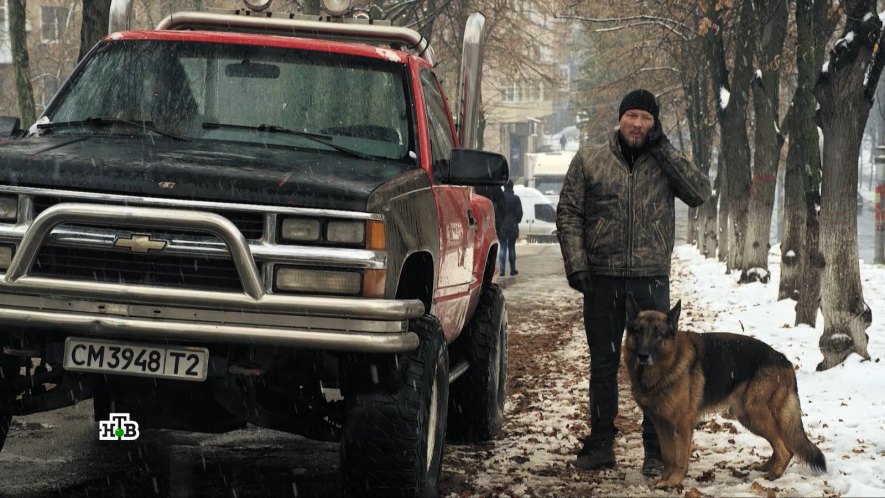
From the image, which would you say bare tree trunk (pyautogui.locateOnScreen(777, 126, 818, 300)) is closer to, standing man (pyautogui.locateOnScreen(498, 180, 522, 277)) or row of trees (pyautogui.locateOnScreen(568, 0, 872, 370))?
row of trees (pyautogui.locateOnScreen(568, 0, 872, 370))

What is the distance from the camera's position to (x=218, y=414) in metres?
6.12

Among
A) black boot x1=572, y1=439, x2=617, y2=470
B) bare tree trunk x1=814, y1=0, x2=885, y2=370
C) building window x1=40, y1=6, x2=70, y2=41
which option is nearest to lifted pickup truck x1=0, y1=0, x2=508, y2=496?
black boot x1=572, y1=439, x2=617, y2=470

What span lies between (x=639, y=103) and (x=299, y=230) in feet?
8.51

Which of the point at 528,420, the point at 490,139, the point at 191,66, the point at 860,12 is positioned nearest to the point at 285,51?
the point at 191,66

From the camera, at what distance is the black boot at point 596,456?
23.5 ft

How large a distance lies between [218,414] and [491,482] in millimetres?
1486

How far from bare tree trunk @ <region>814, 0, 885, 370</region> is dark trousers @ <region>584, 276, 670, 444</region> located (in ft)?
13.8

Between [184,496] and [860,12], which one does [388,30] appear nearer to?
[184,496]

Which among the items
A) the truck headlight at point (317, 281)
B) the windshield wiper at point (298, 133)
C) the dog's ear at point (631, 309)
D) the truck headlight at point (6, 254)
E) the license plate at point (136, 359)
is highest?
the windshield wiper at point (298, 133)

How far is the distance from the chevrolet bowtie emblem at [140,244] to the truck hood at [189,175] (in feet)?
0.62

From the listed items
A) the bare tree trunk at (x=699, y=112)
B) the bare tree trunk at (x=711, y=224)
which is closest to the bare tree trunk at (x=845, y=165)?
the bare tree trunk at (x=699, y=112)

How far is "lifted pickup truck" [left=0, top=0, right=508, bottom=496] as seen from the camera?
5.12 metres

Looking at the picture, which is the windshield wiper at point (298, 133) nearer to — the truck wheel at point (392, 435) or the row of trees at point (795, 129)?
the truck wheel at point (392, 435)

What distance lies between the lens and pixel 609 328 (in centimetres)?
724
